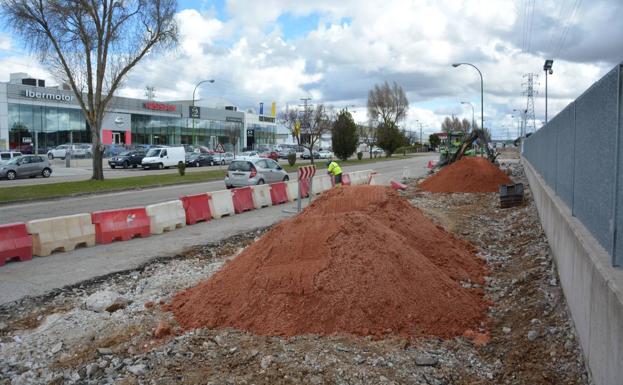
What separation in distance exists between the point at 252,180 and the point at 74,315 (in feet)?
54.2

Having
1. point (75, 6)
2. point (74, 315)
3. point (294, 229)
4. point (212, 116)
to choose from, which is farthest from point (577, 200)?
point (212, 116)

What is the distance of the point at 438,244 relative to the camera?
8844mm

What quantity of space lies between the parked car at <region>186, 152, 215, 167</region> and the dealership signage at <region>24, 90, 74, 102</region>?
24023mm

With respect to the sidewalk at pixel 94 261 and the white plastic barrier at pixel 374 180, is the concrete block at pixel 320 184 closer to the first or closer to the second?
the white plastic barrier at pixel 374 180

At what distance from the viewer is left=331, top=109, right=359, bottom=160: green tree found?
2283 inches

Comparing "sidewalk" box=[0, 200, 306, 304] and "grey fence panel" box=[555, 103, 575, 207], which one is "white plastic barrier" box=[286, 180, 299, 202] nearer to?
"sidewalk" box=[0, 200, 306, 304]

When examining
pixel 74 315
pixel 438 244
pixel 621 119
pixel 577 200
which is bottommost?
pixel 74 315

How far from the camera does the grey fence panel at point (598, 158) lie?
14.8ft

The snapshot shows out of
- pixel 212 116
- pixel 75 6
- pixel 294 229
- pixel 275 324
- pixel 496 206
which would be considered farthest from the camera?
pixel 212 116

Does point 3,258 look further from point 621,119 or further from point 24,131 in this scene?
point 24,131

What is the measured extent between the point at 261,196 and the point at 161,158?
30.0 m

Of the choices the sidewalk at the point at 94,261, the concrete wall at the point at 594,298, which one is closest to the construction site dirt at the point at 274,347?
the concrete wall at the point at 594,298

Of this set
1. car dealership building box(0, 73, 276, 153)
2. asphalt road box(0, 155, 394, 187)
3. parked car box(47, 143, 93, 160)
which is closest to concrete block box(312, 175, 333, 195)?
asphalt road box(0, 155, 394, 187)

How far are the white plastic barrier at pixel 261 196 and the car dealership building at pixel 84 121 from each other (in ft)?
83.8
